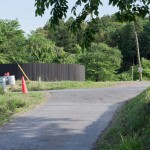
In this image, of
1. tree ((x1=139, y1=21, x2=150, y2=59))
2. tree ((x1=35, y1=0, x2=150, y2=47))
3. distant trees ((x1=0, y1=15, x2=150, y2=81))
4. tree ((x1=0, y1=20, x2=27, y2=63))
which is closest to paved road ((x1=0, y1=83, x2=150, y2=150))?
tree ((x1=35, y1=0, x2=150, y2=47))

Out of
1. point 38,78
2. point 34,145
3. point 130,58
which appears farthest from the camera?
point 130,58

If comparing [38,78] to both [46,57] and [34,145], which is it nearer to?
[46,57]

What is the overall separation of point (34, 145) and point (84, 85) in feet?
60.7

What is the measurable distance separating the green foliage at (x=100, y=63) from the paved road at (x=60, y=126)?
41.2 m

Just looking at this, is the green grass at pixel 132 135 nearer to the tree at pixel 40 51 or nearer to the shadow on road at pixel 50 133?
the shadow on road at pixel 50 133

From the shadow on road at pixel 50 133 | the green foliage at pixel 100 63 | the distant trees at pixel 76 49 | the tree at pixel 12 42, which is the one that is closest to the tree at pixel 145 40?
the distant trees at pixel 76 49

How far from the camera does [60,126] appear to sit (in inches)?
424

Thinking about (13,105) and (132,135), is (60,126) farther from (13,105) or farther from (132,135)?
(13,105)

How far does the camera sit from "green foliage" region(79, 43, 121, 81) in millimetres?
58125

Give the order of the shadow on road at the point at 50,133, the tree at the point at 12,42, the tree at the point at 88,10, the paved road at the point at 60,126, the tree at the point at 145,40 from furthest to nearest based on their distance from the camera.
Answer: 1. the tree at the point at 145,40
2. the tree at the point at 12,42
3. the paved road at the point at 60,126
4. the shadow on road at the point at 50,133
5. the tree at the point at 88,10

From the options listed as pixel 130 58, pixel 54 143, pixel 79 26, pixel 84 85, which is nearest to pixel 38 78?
pixel 84 85

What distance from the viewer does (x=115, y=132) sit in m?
8.90

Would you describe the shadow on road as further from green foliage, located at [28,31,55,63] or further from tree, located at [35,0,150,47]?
green foliage, located at [28,31,55,63]

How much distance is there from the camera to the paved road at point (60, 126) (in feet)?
28.7
